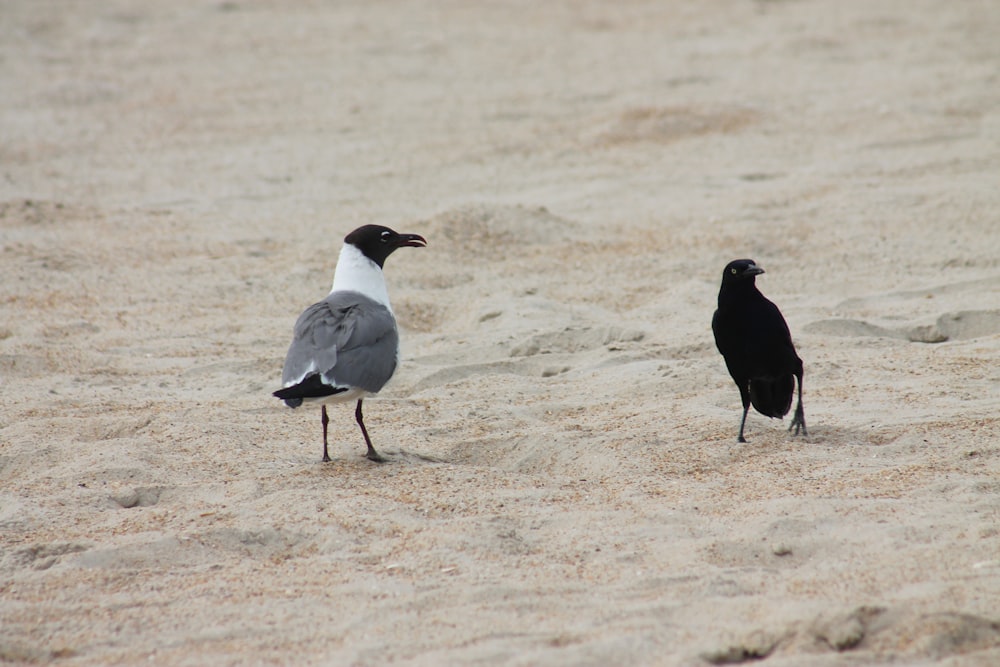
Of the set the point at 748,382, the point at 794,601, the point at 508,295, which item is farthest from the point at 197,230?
the point at 794,601

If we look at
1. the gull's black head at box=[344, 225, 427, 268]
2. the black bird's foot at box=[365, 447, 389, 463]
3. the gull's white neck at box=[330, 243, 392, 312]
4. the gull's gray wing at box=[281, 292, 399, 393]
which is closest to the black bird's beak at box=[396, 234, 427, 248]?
the gull's black head at box=[344, 225, 427, 268]

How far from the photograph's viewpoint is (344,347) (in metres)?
5.32

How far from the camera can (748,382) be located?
17.9 feet

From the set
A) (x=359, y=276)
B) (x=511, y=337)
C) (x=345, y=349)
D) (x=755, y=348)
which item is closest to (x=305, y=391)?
(x=345, y=349)

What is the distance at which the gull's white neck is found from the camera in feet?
19.8

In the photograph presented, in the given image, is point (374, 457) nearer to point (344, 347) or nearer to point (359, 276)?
point (344, 347)

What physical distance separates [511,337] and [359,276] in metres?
1.30

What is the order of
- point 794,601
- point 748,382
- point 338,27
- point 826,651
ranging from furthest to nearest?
point 338,27 < point 748,382 < point 794,601 < point 826,651

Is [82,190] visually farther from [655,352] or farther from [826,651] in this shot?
[826,651]

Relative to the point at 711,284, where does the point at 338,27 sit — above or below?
above

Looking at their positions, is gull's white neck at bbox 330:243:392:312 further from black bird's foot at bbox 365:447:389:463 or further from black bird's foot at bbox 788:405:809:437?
black bird's foot at bbox 788:405:809:437

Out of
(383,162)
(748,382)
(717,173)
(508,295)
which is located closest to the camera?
(748,382)

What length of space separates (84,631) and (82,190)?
7.10 metres

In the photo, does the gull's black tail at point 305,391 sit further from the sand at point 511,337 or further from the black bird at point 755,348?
the black bird at point 755,348
